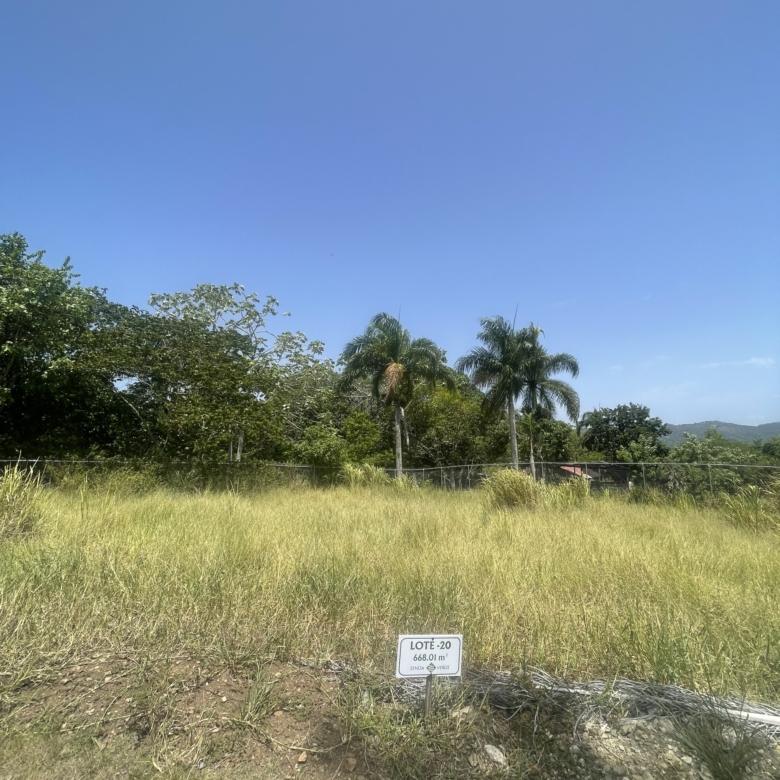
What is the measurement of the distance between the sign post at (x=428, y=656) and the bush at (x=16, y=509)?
578cm

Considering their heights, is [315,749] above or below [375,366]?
below

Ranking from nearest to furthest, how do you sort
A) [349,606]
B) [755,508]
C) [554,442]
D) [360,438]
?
[349,606]
[755,508]
[360,438]
[554,442]

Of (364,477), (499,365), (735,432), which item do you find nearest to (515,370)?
(499,365)

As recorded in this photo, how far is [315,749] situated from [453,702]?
77cm

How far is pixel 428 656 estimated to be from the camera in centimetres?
233

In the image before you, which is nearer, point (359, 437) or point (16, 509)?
point (16, 509)

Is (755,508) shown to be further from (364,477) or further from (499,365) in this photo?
(499,365)

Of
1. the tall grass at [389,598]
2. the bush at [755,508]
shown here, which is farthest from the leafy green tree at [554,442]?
the tall grass at [389,598]

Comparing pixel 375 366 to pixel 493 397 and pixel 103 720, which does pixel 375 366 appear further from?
pixel 103 720

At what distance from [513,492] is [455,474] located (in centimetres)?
872

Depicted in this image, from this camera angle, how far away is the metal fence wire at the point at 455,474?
476 inches

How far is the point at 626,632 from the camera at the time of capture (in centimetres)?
328

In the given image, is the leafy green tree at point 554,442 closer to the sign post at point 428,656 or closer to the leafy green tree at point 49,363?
the leafy green tree at point 49,363

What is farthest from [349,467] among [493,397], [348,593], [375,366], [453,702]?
[453,702]
